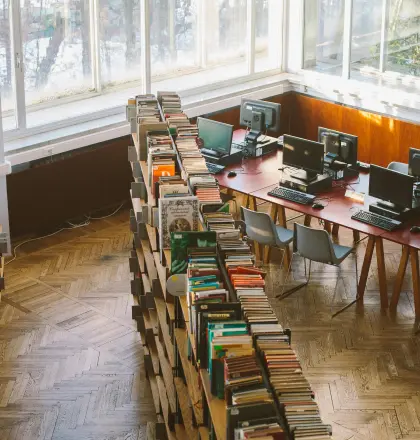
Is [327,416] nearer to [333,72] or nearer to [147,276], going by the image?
[147,276]

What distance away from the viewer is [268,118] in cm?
1078

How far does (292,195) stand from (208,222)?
3575mm

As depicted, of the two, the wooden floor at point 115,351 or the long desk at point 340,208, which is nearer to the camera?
the wooden floor at point 115,351

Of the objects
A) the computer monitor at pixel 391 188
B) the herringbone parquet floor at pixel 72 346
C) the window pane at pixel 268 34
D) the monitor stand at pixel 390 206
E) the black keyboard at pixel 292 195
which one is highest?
the window pane at pixel 268 34

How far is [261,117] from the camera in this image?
35.4ft

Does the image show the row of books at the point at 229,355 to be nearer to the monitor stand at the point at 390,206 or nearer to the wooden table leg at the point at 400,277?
the wooden table leg at the point at 400,277

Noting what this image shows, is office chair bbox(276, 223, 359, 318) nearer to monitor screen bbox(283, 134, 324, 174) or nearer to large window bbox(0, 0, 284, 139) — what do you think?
monitor screen bbox(283, 134, 324, 174)

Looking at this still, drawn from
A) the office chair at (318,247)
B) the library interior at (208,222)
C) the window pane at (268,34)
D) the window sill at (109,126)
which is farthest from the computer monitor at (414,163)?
the window pane at (268,34)

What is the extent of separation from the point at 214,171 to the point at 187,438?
4778 mm

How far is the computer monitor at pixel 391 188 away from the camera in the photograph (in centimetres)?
873

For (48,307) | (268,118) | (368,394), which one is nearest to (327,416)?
(368,394)

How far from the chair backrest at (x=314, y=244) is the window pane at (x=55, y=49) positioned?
11.8ft

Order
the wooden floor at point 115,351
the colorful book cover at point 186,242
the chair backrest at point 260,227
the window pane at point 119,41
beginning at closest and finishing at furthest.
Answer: the colorful book cover at point 186,242, the wooden floor at point 115,351, the chair backrest at point 260,227, the window pane at point 119,41

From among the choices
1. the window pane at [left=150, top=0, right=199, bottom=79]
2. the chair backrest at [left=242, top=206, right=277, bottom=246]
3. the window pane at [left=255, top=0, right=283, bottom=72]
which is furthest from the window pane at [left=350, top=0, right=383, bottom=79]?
the chair backrest at [left=242, top=206, right=277, bottom=246]
